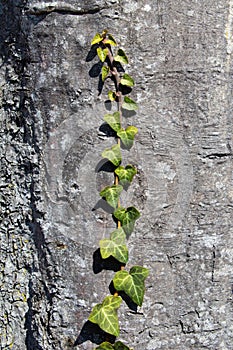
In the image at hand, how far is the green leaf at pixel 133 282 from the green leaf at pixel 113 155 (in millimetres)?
253

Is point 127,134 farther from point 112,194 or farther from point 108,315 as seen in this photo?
point 108,315

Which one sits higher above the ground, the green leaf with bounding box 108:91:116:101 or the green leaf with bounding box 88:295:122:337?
the green leaf with bounding box 108:91:116:101

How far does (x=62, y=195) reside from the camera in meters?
1.30

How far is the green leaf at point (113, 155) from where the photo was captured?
4.13 ft

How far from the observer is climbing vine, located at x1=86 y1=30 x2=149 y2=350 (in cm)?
126

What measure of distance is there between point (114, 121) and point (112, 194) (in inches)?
6.7

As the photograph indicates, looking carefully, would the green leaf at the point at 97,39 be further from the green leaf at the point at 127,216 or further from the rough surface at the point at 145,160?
the green leaf at the point at 127,216

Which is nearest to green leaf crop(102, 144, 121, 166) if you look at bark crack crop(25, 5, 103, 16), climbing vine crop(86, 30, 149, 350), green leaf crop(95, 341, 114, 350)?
climbing vine crop(86, 30, 149, 350)

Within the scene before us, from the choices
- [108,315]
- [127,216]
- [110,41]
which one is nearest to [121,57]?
[110,41]

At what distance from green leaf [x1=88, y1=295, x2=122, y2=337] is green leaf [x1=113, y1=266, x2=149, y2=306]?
32mm

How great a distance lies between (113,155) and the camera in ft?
4.14

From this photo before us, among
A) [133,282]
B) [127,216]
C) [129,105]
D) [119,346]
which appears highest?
[129,105]

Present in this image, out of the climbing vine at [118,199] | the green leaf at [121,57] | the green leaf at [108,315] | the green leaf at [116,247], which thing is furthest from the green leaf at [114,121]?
the green leaf at [108,315]

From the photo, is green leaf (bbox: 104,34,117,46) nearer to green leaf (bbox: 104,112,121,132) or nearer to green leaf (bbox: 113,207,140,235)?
green leaf (bbox: 104,112,121,132)
